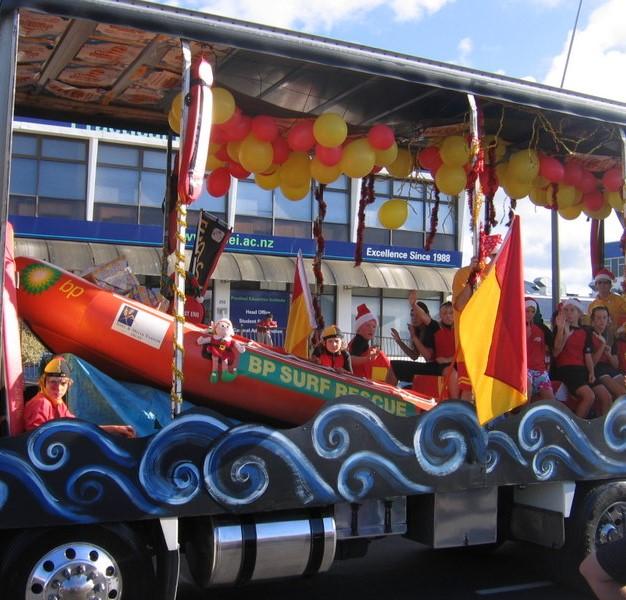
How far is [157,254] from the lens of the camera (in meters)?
23.0

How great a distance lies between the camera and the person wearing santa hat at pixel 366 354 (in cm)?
735

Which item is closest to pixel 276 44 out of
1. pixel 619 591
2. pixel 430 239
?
pixel 619 591

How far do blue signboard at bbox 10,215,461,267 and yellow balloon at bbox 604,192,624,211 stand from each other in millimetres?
13899

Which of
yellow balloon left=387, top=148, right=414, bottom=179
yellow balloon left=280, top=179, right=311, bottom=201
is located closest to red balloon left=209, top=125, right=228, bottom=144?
yellow balloon left=280, top=179, right=311, bottom=201

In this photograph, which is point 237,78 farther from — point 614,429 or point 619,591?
point 619,591

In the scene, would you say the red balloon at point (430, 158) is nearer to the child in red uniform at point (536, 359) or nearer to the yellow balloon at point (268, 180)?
the yellow balloon at point (268, 180)

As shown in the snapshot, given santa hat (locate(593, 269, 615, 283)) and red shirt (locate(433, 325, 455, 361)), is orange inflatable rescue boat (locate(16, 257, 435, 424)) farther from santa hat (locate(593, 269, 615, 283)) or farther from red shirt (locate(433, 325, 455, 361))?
santa hat (locate(593, 269, 615, 283))

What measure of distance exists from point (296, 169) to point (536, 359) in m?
2.72

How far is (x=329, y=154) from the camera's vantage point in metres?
6.46

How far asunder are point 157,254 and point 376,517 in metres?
18.9

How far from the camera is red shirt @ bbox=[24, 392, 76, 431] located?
4176mm

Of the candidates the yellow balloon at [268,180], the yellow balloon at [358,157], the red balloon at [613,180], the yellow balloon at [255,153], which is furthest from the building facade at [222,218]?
the yellow balloon at [358,157]

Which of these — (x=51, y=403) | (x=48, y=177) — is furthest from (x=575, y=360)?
(x=48, y=177)

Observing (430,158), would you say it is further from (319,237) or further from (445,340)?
(445,340)
